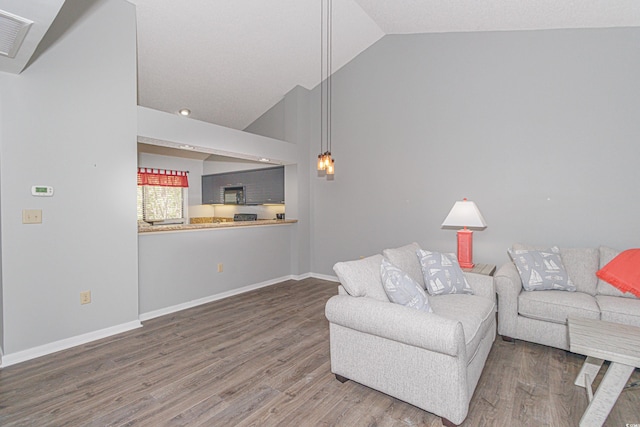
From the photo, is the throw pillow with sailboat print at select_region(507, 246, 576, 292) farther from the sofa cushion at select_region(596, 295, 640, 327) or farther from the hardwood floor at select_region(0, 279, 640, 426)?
the hardwood floor at select_region(0, 279, 640, 426)

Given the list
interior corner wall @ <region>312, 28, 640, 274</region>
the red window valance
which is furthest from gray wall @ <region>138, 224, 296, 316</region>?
the red window valance

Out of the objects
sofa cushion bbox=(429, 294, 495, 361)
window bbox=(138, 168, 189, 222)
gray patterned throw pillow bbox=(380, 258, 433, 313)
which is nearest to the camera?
sofa cushion bbox=(429, 294, 495, 361)

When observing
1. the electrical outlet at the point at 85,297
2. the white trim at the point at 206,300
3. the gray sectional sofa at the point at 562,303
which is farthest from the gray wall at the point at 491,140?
the electrical outlet at the point at 85,297

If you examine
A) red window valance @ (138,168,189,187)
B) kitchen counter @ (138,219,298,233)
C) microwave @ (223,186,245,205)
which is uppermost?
red window valance @ (138,168,189,187)

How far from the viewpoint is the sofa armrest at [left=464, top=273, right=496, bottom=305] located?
2.81 meters

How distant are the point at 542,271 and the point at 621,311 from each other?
24.5 inches

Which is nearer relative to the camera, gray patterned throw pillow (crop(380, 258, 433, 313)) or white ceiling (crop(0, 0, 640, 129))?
gray patterned throw pillow (crop(380, 258, 433, 313))

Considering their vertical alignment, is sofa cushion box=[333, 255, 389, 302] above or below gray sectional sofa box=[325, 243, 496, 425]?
above

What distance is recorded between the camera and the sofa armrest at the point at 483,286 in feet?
9.21

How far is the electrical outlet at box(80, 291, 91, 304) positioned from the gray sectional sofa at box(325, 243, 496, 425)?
2.35m

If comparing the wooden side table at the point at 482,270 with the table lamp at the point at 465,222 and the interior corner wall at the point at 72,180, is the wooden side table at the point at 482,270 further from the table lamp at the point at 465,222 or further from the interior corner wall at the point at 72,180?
the interior corner wall at the point at 72,180

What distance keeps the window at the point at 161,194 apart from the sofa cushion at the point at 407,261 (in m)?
5.04

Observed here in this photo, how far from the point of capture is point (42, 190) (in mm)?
2729

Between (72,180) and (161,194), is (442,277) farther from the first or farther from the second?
(161,194)
